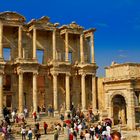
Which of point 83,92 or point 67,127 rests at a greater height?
point 83,92

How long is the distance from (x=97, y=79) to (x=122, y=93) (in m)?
9.42

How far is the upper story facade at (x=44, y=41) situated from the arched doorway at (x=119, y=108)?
589 centimetres

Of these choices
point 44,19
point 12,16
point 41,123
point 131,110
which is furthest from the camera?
point 44,19

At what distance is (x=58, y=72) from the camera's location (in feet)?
113

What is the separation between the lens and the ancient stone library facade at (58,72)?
31484 mm

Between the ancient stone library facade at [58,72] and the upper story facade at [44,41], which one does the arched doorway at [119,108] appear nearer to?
the ancient stone library facade at [58,72]

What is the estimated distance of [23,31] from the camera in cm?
3491

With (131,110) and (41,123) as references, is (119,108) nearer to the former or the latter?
(131,110)

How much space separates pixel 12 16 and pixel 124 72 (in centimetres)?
1284

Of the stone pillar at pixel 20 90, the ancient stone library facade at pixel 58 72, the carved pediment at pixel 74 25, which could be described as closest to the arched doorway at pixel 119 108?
the ancient stone library facade at pixel 58 72

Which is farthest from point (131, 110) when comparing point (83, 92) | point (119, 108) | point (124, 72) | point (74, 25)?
point (74, 25)

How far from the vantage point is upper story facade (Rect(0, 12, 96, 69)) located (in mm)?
32938

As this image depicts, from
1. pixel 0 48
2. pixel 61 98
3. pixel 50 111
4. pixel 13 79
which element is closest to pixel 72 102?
pixel 61 98

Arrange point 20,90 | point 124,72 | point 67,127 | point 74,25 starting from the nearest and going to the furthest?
1. point 67,127
2. point 124,72
3. point 20,90
4. point 74,25
